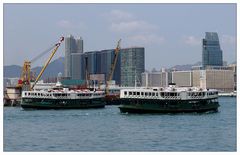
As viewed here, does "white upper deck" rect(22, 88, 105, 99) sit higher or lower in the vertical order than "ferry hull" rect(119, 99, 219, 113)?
higher

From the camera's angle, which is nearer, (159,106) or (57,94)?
(159,106)

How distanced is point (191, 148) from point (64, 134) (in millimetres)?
12435

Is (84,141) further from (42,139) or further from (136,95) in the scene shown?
(136,95)

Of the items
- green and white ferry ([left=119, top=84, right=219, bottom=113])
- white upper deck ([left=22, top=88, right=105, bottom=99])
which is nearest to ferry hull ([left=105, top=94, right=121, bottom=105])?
white upper deck ([left=22, top=88, right=105, bottom=99])

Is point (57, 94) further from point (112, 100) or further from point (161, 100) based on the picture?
point (112, 100)

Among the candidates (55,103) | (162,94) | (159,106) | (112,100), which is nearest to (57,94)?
(55,103)

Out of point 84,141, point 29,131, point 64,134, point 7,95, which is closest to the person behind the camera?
point 84,141

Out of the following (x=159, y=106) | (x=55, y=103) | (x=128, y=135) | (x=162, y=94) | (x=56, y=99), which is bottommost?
(x=128, y=135)

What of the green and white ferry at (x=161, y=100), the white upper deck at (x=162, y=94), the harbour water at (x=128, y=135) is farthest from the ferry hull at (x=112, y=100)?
the harbour water at (x=128, y=135)

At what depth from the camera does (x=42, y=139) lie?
130ft

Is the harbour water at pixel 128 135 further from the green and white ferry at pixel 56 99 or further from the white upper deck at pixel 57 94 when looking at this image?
the white upper deck at pixel 57 94

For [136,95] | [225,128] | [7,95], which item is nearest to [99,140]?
[225,128]

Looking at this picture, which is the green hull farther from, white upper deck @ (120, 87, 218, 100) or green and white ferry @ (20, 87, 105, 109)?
white upper deck @ (120, 87, 218, 100)

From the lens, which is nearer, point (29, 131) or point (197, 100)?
point (29, 131)
